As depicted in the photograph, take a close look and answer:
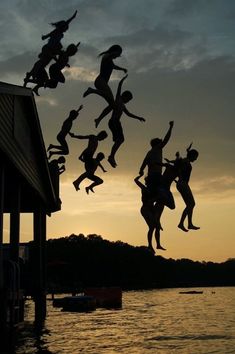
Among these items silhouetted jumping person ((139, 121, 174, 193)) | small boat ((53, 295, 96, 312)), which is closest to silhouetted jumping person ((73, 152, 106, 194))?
silhouetted jumping person ((139, 121, 174, 193))

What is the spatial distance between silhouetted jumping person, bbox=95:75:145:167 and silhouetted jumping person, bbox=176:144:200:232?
132cm

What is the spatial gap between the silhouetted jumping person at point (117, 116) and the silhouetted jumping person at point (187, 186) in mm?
1322

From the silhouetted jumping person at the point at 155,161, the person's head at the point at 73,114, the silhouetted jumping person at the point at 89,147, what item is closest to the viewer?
the silhouetted jumping person at the point at 155,161

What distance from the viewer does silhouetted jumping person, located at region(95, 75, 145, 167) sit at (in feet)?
44.7

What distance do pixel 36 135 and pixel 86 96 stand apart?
7346mm

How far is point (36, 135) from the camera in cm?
2073

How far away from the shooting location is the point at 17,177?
18.2 m

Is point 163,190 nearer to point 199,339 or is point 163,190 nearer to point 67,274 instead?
point 199,339

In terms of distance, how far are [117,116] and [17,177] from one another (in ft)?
17.8

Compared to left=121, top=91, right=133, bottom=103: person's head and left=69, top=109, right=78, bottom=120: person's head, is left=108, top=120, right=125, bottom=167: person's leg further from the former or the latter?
left=69, top=109, right=78, bottom=120: person's head

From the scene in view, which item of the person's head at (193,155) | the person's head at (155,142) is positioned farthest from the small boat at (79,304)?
the person's head at (193,155)

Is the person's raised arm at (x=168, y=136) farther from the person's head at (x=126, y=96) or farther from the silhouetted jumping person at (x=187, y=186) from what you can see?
the person's head at (x=126, y=96)

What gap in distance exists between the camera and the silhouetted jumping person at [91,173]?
56.2ft

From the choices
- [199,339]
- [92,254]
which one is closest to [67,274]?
[92,254]
